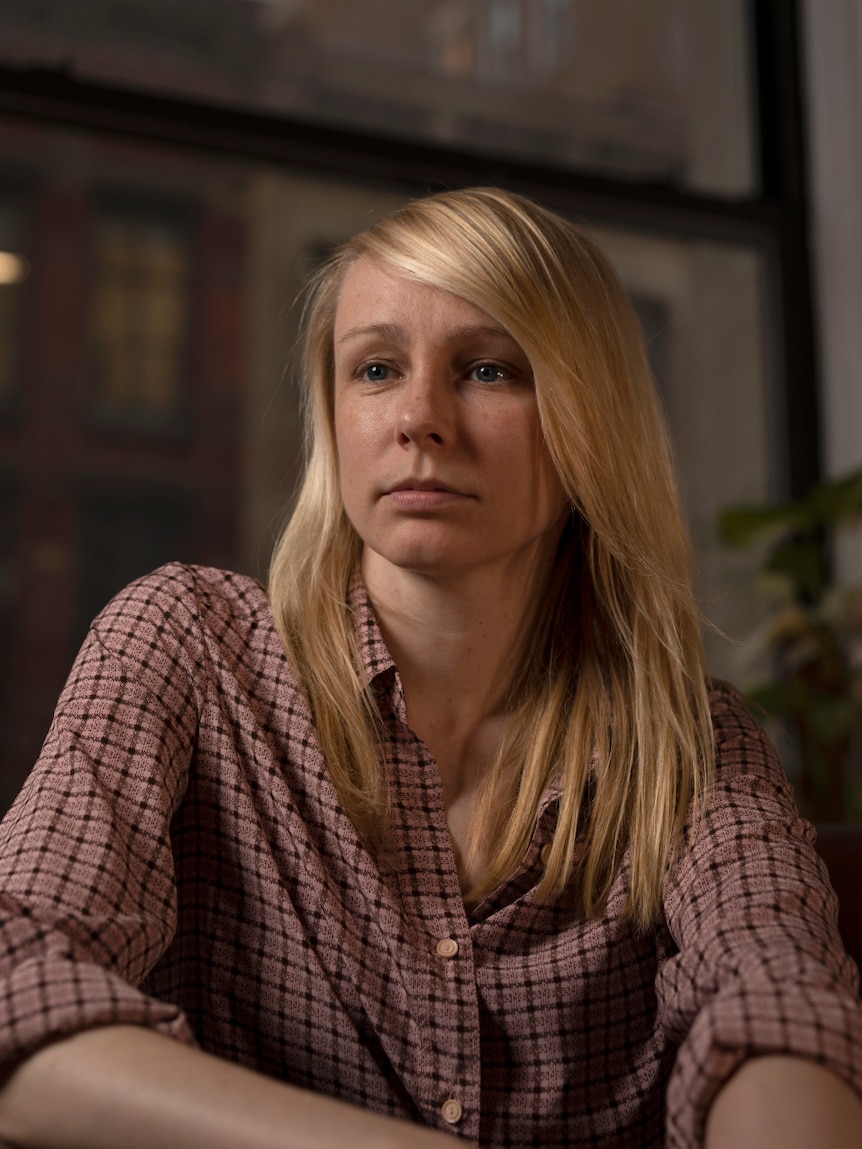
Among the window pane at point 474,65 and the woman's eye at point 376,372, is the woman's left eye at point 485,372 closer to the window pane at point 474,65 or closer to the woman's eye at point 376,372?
the woman's eye at point 376,372

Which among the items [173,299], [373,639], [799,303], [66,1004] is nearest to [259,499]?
[173,299]

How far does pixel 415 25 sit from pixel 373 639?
2475 mm

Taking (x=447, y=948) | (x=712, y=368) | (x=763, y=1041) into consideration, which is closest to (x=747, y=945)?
(x=763, y=1041)

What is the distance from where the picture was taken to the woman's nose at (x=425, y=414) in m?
1.07

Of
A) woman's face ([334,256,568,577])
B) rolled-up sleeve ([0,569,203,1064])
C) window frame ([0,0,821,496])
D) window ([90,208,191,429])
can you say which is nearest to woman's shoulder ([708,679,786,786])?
woman's face ([334,256,568,577])

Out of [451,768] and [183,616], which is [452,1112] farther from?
[183,616]

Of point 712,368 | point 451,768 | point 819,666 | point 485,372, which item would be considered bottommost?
point 819,666

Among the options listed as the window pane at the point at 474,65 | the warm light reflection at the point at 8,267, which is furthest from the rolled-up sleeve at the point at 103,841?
the warm light reflection at the point at 8,267

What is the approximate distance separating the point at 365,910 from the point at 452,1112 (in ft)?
0.57

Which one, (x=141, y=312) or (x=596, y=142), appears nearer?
(x=596, y=142)

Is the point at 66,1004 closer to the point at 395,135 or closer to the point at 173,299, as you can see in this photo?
the point at 395,135

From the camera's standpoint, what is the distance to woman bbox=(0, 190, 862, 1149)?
997 millimetres

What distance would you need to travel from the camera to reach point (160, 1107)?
716 mm

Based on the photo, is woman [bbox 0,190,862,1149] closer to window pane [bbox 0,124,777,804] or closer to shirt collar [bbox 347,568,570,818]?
shirt collar [bbox 347,568,570,818]
